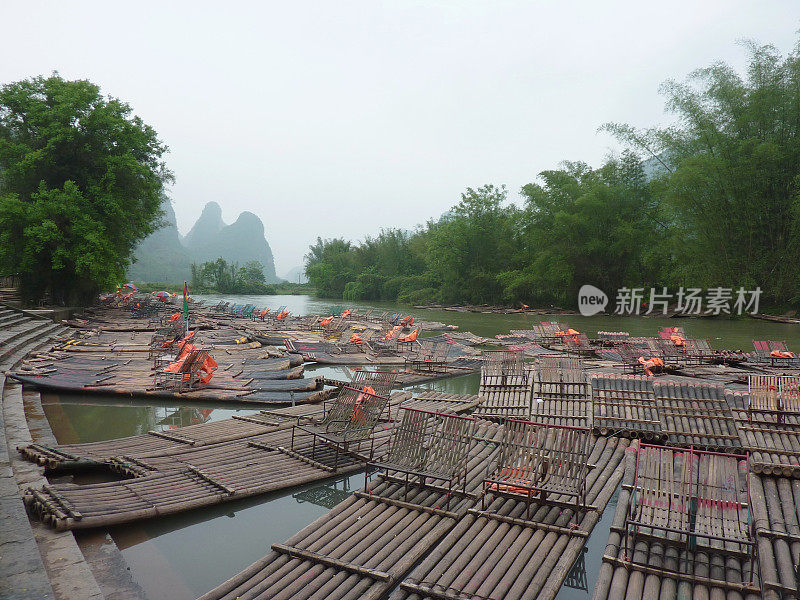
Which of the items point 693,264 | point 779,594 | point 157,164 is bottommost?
point 779,594

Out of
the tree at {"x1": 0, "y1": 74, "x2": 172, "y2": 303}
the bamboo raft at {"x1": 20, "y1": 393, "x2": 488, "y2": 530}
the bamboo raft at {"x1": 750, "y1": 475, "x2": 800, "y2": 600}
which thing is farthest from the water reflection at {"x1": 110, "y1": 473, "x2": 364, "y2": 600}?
the tree at {"x1": 0, "y1": 74, "x2": 172, "y2": 303}

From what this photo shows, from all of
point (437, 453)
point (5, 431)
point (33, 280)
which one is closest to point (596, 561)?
point (437, 453)

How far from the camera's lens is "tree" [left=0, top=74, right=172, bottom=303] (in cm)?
2011

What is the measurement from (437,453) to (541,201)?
31998 millimetres

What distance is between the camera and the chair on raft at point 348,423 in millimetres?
6008

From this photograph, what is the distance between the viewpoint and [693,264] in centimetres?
2647

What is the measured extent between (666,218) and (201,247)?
152660 mm

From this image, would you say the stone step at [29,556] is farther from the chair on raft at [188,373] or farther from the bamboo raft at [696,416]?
the bamboo raft at [696,416]

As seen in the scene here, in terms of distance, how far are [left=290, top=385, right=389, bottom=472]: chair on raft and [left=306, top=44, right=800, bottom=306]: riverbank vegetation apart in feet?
78.2

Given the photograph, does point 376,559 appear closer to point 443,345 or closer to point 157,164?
point 443,345

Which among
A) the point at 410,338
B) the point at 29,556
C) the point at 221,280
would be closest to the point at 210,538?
the point at 29,556

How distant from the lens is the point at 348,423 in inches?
246

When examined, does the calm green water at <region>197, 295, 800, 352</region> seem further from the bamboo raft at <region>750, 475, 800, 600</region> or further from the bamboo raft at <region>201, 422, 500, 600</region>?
the bamboo raft at <region>201, 422, 500, 600</region>

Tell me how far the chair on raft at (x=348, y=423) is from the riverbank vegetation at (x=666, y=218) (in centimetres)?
2384
